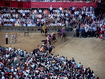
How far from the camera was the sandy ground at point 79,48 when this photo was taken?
21484 millimetres

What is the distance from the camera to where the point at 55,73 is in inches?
645

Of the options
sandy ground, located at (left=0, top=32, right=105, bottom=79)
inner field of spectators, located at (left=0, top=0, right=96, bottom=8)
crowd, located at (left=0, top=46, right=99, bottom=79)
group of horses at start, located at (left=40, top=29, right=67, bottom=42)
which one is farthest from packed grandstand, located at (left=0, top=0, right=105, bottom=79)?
group of horses at start, located at (left=40, top=29, right=67, bottom=42)

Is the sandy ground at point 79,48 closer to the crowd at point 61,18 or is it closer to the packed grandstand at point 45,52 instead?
the packed grandstand at point 45,52

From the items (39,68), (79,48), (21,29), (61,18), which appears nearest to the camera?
(39,68)

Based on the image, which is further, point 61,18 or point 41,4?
point 41,4

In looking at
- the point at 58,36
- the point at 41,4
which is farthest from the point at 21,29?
the point at 58,36

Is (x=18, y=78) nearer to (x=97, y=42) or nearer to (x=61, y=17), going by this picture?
(x=97, y=42)

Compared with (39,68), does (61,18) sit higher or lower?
higher

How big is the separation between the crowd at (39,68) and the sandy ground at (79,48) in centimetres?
299

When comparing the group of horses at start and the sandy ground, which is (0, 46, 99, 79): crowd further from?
the group of horses at start

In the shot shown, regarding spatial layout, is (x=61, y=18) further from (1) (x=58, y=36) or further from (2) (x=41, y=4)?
(1) (x=58, y=36)

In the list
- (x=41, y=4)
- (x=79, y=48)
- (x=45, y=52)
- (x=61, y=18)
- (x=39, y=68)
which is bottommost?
(x=79, y=48)

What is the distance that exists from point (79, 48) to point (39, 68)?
990 centimetres

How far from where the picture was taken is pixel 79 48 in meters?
25.7
